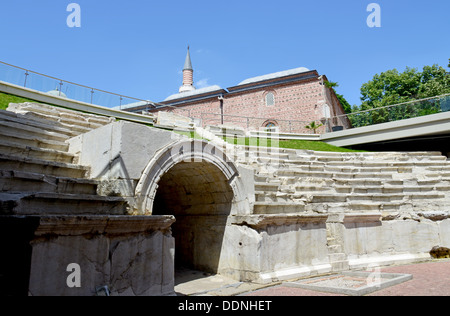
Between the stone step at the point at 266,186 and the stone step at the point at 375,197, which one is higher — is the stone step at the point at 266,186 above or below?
above

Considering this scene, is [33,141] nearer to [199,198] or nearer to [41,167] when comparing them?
[41,167]

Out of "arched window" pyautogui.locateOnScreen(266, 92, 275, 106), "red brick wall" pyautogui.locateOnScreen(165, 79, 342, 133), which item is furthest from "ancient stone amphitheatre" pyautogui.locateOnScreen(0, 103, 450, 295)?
"arched window" pyautogui.locateOnScreen(266, 92, 275, 106)

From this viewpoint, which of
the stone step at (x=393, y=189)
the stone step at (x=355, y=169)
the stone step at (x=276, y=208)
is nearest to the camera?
the stone step at (x=276, y=208)

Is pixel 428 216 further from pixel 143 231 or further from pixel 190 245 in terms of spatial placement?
pixel 143 231

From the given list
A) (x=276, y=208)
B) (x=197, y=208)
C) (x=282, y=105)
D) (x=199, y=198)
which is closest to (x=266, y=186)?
(x=276, y=208)

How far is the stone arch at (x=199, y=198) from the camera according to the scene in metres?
6.92

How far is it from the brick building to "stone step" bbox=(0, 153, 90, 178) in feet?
62.8

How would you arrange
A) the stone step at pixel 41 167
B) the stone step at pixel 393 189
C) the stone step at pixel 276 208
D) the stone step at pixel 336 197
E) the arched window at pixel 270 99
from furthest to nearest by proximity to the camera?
the arched window at pixel 270 99, the stone step at pixel 393 189, the stone step at pixel 336 197, the stone step at pixel 276 208, the stone step at pixel 41 167

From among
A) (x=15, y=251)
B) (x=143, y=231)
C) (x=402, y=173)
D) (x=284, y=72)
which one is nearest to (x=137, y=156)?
(x=143, y=231)

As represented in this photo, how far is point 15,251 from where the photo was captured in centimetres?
409

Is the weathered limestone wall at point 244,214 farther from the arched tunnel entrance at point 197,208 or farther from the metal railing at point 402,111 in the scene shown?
the metal railing at point 402,111

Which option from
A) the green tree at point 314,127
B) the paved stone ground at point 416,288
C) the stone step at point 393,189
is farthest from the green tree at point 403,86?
the paved stone ground at point 416,288

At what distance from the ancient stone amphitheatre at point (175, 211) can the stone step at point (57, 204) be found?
0.05 ft

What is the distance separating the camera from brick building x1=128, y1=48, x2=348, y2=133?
28.1 meters
